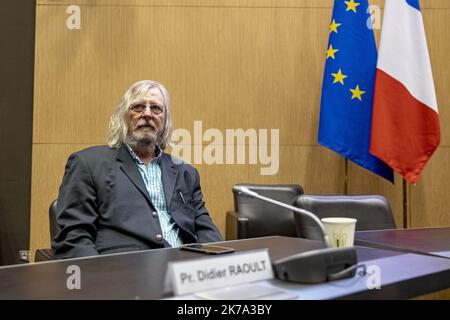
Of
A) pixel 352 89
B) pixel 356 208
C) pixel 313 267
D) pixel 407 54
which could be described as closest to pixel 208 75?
pixel 352 89

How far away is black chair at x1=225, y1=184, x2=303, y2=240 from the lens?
3205 millimetres

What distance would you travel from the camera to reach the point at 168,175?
228 centimetres

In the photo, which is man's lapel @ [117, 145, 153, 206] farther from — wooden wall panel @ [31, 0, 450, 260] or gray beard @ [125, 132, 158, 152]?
wooden wall panel @ [31, 0, 450, 260]

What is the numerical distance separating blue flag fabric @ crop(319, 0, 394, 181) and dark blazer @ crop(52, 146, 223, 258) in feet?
5.05

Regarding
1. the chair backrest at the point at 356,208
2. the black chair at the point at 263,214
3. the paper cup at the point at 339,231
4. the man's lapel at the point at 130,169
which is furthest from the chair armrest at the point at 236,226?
the paper cup at the point at 339,231

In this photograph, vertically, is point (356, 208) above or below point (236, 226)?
above

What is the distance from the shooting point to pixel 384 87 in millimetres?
3354

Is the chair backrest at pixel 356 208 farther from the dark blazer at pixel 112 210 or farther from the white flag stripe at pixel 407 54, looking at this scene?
the white flag stripe at pixel 407 54

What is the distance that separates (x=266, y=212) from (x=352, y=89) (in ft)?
3.62

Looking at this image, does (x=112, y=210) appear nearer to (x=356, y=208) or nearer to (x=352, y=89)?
(x=356, y=208)

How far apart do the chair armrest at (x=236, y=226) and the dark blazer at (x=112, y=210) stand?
74 cm

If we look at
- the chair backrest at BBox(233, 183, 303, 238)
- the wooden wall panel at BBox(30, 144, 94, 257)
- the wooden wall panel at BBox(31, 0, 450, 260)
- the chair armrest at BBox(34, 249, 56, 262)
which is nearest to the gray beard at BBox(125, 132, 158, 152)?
the chair armrest at BBox(34, 249, 56, 262)
